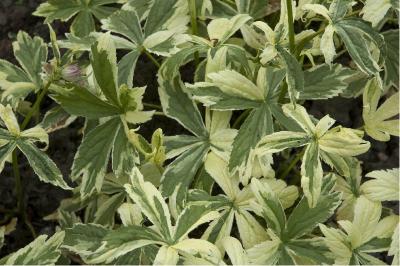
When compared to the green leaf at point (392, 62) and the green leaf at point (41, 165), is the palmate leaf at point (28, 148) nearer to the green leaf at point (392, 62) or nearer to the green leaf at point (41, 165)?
the green leaf at point (41, 165)

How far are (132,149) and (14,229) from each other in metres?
0.44

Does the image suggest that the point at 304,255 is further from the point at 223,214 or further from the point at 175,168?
the point at 175,168

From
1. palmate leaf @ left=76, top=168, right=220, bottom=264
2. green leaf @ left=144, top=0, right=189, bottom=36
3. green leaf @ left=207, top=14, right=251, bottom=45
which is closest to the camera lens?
palmate leaf @ left=76, top=168, right=220, bottom=264

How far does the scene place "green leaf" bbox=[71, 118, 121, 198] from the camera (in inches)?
45.6

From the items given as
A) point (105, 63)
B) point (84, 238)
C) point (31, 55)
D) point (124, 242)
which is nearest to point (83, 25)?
point (31, 55)

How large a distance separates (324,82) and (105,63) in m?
0.44

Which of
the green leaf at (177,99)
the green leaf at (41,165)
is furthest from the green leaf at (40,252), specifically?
the green leaf at (177,99)

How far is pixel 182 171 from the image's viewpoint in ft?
3.84

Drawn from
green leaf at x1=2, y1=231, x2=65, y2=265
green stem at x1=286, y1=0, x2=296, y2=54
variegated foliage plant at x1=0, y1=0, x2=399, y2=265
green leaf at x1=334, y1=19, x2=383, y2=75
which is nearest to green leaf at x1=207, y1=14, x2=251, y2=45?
variegated foliage plant at x1=0, y1=0, x2=399, y2=265

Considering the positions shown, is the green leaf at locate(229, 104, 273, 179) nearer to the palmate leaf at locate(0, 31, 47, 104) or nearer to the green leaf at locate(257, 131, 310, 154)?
the green leaf at locate(257, 131, 310, 154)

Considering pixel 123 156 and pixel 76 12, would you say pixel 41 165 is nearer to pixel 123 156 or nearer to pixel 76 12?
pixel 123 156

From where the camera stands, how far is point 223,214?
1.16 m

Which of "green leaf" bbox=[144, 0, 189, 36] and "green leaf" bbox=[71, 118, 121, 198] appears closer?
"green leaf" bbox=[71, 118, 121, 198]

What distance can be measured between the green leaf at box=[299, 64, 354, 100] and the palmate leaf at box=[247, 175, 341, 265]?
18 cm
